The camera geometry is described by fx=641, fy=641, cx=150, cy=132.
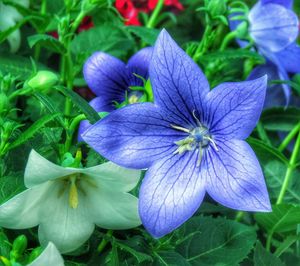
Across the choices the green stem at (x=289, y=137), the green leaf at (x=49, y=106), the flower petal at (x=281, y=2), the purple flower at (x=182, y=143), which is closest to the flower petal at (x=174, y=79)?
the purple flower at (x=182, y=143)

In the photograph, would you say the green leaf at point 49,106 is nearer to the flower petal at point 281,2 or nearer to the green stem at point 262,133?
the green stem at point 262,133

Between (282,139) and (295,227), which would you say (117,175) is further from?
(282,139)

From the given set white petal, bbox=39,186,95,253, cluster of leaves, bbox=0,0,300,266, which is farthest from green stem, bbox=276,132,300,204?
white petal, bbox=39,186,95,253

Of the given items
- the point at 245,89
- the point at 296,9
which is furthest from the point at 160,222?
Result: the point at 296,9

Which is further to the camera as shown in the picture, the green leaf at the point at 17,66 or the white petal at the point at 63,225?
the green leaf at the point at 17,66

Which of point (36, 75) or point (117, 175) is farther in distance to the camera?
point (36, 75)
